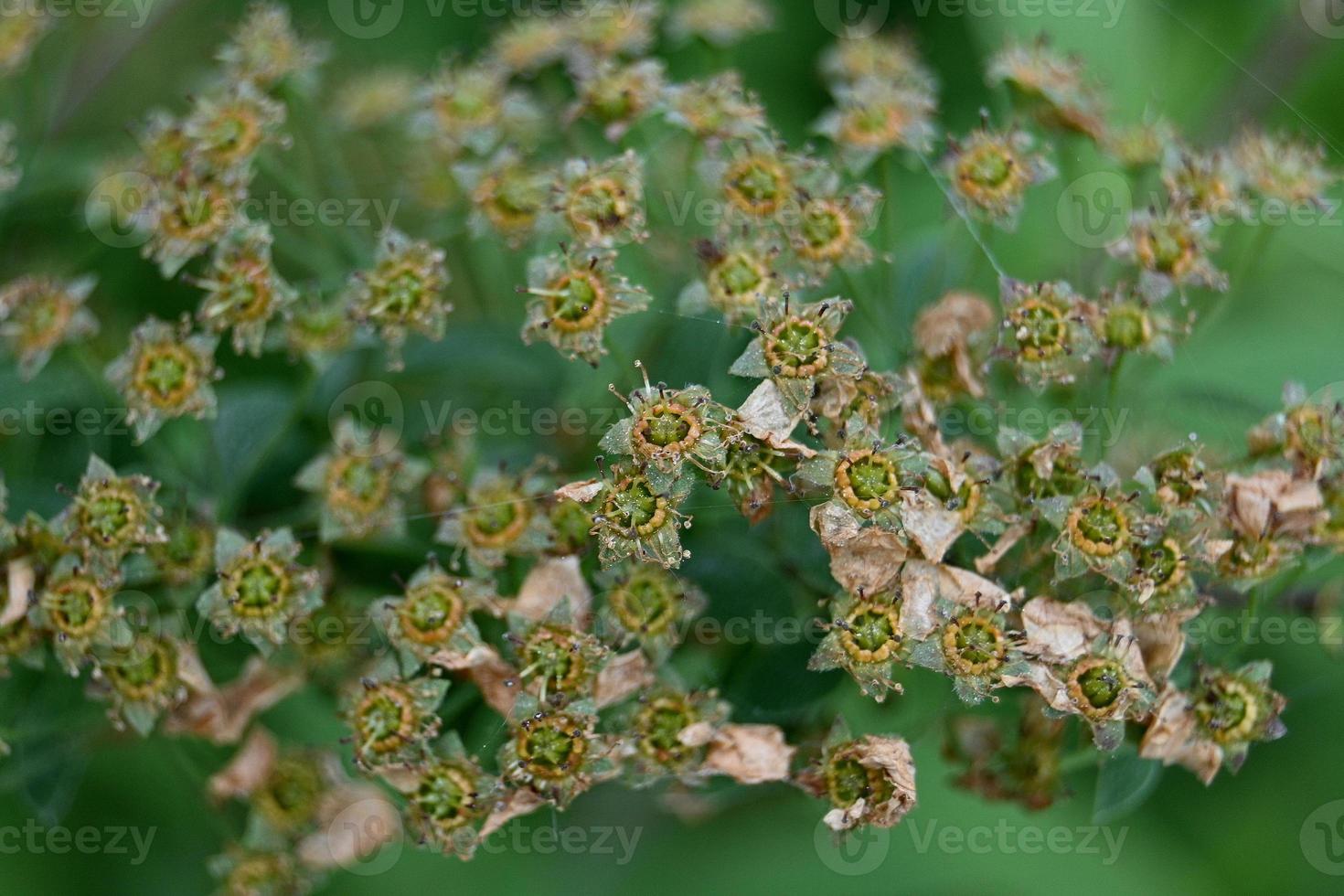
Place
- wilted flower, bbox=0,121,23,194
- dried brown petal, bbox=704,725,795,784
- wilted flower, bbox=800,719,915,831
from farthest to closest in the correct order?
wilted flower, bbox=0,121,23,194 < dried brown petal, bbox=704,725,795,784 < wilted flower, bbox=800,719,915,831

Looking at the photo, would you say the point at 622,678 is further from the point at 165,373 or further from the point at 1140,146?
the point at 1140,146

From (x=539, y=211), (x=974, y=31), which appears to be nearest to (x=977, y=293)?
(x=539, y=211)

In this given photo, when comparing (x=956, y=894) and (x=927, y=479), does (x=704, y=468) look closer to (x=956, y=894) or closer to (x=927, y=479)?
(x=927, y=479)

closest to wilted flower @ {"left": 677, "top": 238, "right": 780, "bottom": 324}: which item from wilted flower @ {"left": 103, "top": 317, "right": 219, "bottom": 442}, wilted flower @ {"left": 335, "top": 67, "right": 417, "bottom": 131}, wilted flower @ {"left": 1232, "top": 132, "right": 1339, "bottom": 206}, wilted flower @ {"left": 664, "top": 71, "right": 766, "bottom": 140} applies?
wilted flower @ {"left": 664, "top": 71, "right": 766, "bottom": 140}

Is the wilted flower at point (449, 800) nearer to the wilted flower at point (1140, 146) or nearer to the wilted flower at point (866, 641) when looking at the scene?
the wilted flower at point (866, 641)

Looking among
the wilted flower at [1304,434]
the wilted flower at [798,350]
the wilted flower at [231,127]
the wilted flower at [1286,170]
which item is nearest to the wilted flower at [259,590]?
the wilted flower at [231,127]

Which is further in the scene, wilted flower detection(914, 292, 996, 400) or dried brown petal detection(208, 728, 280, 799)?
dried brown petal detection(208, 728, 280, 799)

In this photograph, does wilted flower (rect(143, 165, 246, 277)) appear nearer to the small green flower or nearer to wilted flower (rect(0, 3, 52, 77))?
the small green flower
